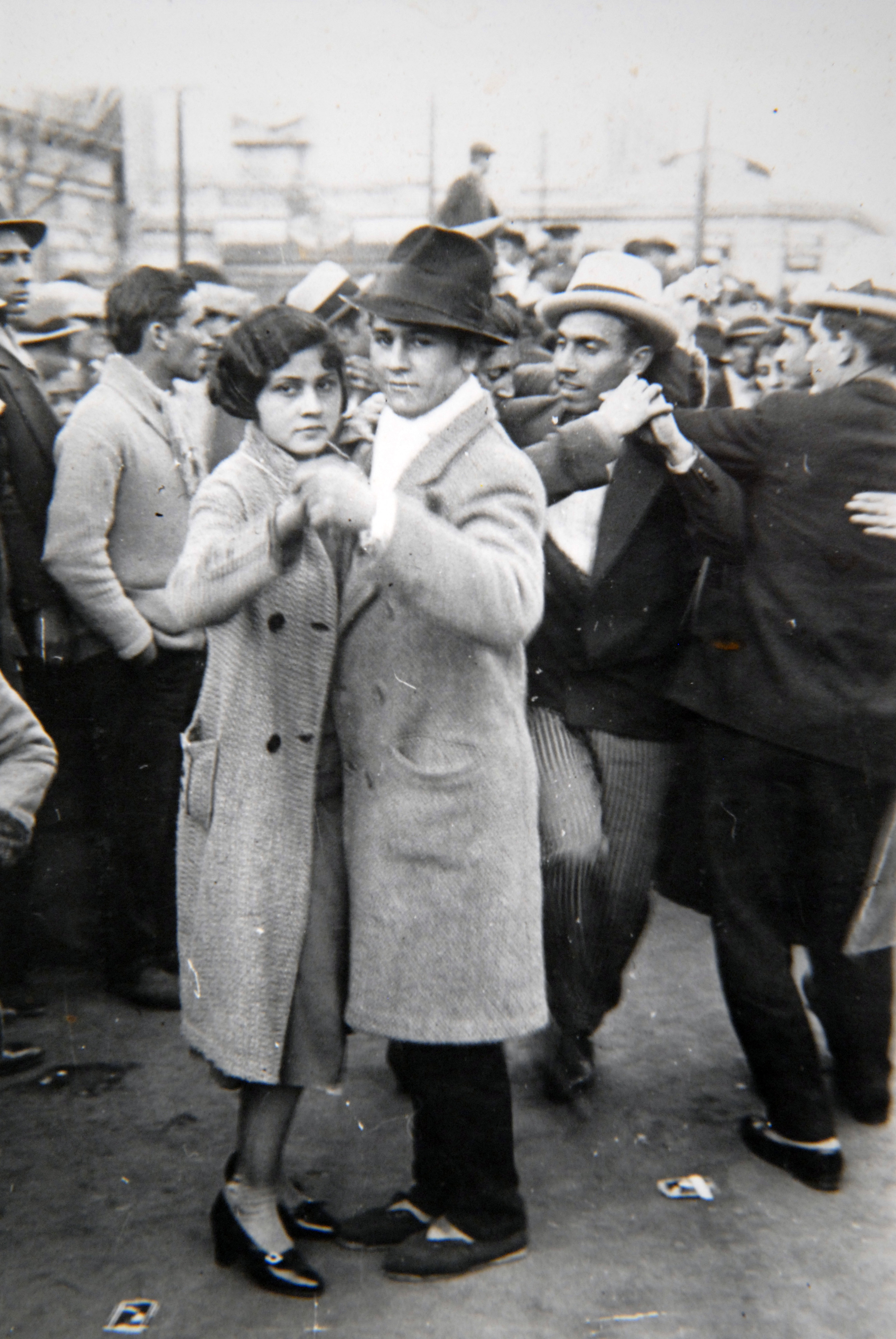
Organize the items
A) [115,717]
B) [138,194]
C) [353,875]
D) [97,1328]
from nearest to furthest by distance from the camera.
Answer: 1. [97,1328]
2. [353,875]
3. [115,717]
4. [138,194]

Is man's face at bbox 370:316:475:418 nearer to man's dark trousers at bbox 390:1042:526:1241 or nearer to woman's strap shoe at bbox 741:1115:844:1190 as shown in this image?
man's dark trousers at bbox 390:1042:526:1241

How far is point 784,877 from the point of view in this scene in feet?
10.2

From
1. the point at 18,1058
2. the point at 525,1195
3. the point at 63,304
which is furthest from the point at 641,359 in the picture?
the point at 63,304

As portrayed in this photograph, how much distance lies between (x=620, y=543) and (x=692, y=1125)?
1500mm

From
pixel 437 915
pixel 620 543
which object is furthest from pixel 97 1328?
pixel 620 543

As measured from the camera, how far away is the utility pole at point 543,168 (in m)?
3.15

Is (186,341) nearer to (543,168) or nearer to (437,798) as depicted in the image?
(543,168)

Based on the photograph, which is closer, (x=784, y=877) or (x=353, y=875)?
(x=353, y=875)

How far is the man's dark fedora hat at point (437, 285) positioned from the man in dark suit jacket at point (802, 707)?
677mm

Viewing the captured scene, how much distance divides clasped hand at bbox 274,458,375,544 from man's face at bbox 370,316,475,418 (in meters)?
0.35

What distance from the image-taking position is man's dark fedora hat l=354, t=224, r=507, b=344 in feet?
7.98

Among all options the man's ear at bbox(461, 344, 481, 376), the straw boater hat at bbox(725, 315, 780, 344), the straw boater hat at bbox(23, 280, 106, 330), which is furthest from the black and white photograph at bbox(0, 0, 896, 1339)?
the straw boater hat at bbox(725, 315, 780, 344)

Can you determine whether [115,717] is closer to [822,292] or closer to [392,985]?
[392,985]

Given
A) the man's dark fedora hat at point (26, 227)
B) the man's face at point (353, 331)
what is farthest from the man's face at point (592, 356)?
the man's dark fedora hat at point (26, 227)
